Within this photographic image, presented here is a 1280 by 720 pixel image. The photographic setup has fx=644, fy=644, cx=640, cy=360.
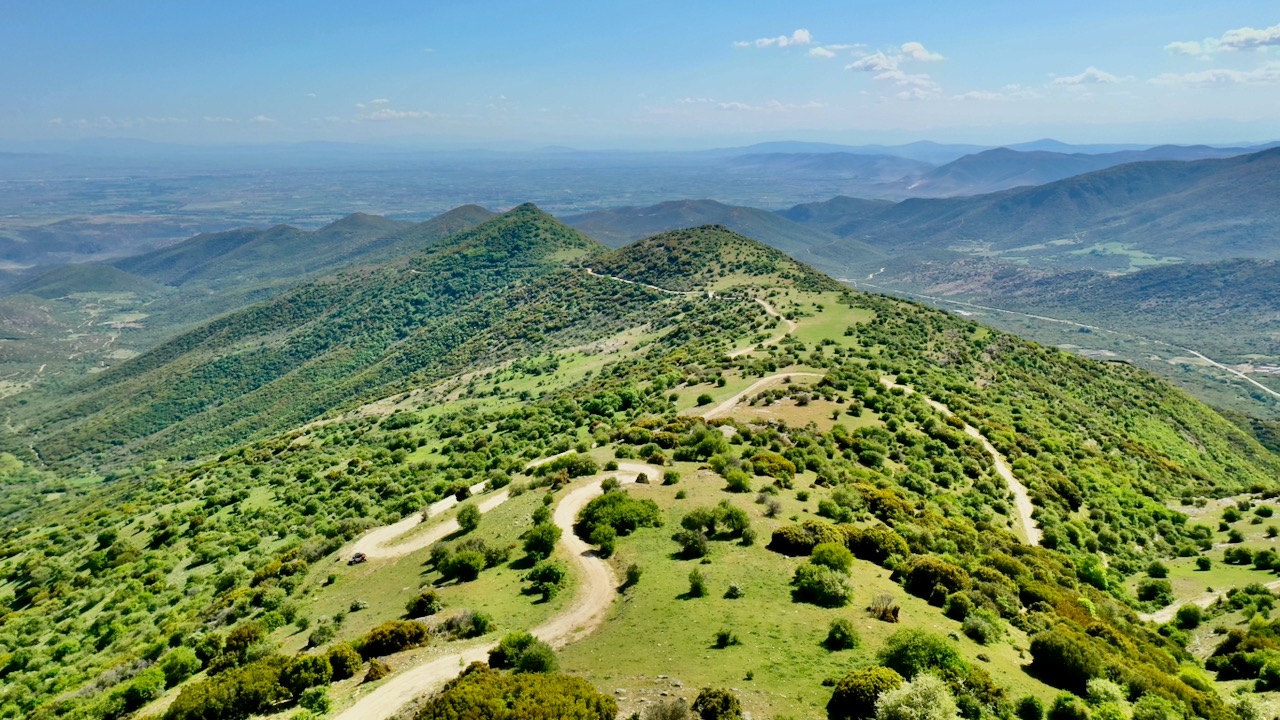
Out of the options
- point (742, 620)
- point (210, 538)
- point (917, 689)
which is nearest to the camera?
point (917, 689)

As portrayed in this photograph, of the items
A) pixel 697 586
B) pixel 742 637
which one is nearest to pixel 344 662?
pixel 697 586

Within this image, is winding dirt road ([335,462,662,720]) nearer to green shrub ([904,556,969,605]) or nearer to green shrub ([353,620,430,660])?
green shrub ([353,620,430,660])

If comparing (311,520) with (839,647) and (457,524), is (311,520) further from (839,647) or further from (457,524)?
(839,647)

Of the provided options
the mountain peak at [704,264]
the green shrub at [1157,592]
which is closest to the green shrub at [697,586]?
the green shrub at [1157,592]

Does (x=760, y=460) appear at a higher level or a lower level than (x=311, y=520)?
higher

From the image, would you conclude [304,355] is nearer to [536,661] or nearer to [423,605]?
[423,605]

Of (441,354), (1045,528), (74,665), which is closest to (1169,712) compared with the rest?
(1045,528)
